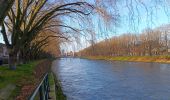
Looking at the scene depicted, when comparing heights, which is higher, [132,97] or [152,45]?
[152,45]

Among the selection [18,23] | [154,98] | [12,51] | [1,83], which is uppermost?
[18,23]

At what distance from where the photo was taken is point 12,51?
26500 mm

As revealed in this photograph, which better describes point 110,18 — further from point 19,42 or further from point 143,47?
point 143,47

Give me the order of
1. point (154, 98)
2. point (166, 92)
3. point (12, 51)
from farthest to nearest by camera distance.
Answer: point (12, 51) < point (166, 92) < point (154, 98)

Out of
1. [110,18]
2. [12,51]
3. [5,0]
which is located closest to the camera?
[5,0]

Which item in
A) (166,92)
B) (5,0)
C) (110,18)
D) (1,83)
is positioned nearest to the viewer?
(5,0)

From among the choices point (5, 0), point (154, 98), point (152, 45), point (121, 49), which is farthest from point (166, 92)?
point (121, 49)

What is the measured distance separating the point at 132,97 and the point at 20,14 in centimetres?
1072

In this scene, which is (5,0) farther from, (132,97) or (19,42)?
(19,42)

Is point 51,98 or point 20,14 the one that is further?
point 20,14

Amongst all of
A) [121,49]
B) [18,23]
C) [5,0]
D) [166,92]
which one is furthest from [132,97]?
[121,49]

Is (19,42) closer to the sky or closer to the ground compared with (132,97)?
closer to the sky

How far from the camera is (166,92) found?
76.5 feet

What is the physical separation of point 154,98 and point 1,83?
9.68 meters
